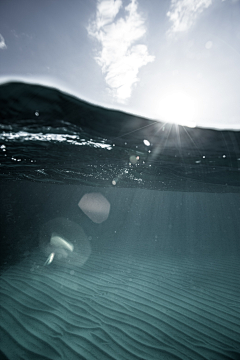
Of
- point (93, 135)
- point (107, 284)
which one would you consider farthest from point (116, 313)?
point (93, 135)

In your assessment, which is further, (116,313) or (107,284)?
(107,284)

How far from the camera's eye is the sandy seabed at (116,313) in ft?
9.29

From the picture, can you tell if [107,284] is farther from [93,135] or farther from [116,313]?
[93,135]

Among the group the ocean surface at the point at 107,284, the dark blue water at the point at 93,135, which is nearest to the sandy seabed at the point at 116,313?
the ocean surface at the point at 107,284

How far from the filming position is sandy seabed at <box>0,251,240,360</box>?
283cm

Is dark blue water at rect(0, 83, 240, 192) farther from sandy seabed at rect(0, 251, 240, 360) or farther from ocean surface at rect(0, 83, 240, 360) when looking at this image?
sandy seabed at rect(0, 251, 240, 360)

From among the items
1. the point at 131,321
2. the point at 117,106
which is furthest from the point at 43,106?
the point at 131,321

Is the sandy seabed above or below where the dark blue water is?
below

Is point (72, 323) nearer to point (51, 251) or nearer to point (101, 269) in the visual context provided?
point (101, 269)

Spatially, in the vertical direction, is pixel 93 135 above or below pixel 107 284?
above

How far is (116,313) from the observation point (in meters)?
3.76

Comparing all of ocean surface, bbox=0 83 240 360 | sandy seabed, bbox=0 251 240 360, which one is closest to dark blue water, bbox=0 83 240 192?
ocean surface, bbox=0 83 240 360

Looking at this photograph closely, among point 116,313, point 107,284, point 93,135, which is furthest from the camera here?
point 107,284

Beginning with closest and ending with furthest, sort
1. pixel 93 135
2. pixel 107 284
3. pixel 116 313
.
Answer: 1. pixel 116 313
2. pixel 93 135
3. pixel 107 284
